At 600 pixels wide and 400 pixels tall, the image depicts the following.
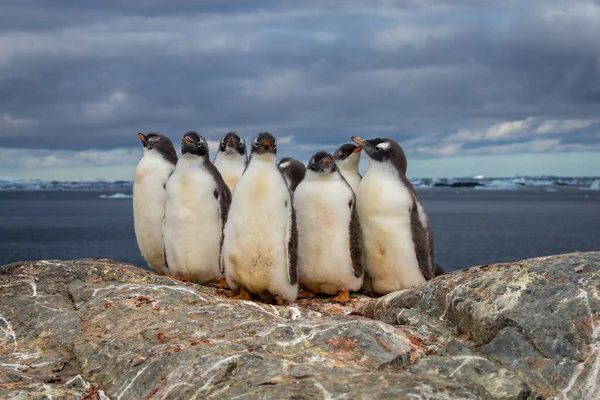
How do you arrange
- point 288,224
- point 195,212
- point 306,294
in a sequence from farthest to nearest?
point 306,294 < point 195,212 < point 288,224

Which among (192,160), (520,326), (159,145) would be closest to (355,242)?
(192,160)

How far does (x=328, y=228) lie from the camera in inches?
383

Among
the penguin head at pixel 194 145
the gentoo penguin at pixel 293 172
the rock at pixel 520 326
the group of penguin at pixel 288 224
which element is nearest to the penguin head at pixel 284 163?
the gentoo penguin at pixel 293 172

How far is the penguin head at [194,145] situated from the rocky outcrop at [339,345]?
102 inches

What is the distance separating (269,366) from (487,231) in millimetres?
73703

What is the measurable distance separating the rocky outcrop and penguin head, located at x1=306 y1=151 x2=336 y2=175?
235cm

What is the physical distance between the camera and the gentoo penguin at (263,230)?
9.10m

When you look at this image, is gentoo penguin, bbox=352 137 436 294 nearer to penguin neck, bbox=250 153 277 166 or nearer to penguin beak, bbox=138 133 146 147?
penguin neck, bbox=250 153 277 166

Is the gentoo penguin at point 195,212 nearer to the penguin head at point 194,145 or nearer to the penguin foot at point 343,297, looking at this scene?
the penguin head at point 194,145

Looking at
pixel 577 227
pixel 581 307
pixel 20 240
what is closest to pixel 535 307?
pixel 581 307

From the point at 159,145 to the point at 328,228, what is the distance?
293cm

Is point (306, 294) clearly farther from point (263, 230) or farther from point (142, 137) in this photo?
point (142, 137)

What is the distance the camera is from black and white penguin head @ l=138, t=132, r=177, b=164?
36.1ft

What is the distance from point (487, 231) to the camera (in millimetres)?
76688
